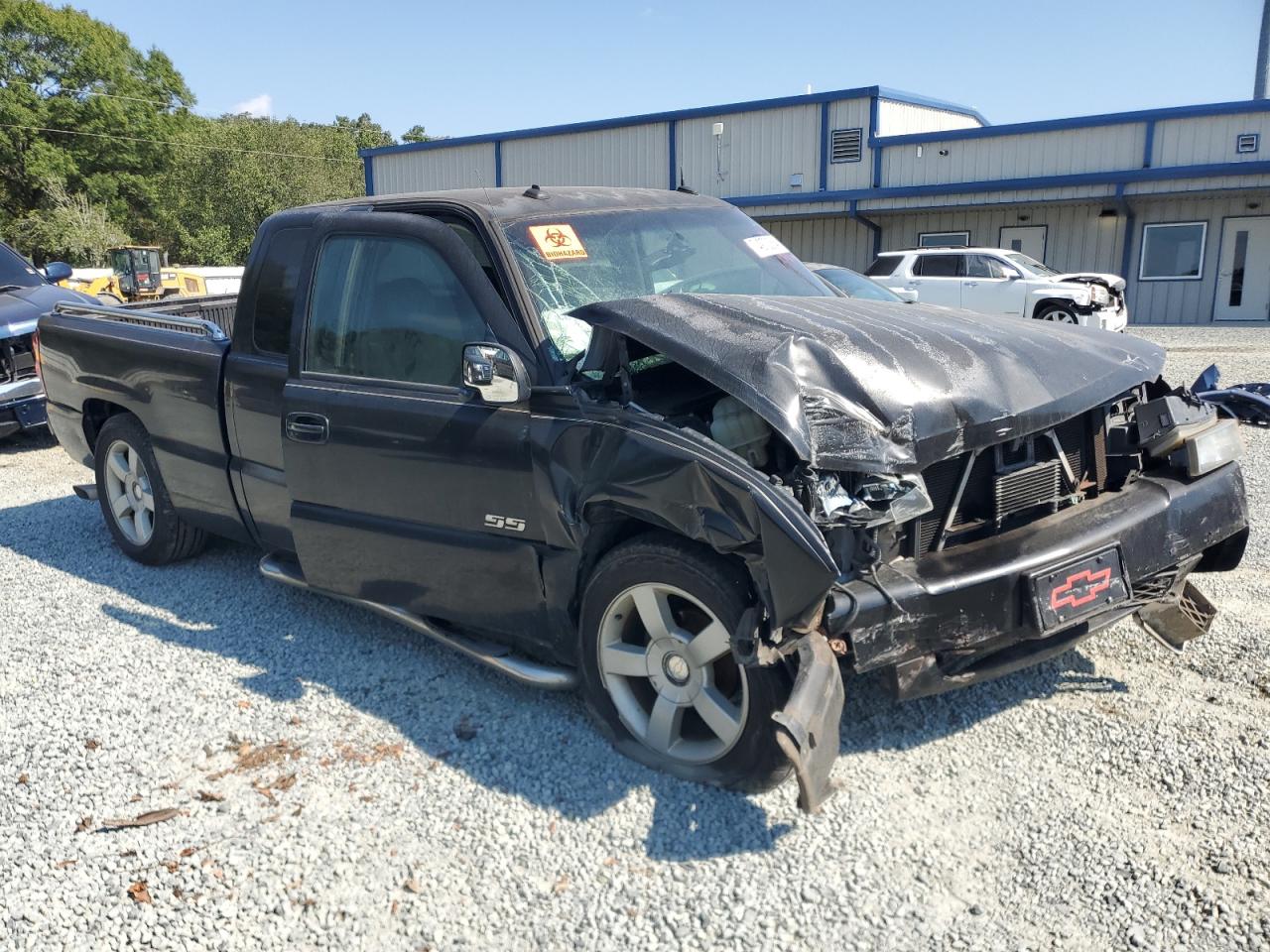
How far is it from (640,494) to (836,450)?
0.62 metres

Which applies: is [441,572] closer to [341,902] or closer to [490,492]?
[490,492]

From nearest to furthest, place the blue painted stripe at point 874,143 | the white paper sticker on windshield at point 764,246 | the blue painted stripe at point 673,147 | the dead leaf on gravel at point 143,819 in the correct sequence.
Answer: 1. the dead leaf on gravel at point 143,819
2. the white paper sticker on windshield at point 764,246
3. the blue painted stripe at point 874,143
4. the blue painted stripe at point 673,147

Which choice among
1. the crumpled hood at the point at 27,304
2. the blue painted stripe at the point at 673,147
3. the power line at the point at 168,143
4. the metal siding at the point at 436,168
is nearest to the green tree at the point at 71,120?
the power line at the point at 168,143

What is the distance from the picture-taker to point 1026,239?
23.7 meters

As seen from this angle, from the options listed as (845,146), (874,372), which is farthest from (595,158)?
(874,372)

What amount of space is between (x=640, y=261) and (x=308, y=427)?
4.97 feet

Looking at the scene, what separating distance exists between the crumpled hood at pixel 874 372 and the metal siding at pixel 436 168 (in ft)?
93.7

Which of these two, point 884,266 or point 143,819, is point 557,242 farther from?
point 884,266

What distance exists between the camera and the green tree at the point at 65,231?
44.6 m

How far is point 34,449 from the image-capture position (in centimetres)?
941

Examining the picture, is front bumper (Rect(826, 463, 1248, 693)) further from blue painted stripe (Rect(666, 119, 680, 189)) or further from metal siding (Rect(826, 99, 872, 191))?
blue painted stripe (Rect(666, 119, 680, 189))

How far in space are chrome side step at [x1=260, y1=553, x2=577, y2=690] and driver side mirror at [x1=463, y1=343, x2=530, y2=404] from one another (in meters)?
0.99

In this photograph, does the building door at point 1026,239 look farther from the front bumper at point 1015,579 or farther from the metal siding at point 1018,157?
the front bumper at point 1015,579

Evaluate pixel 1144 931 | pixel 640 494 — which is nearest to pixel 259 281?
pixel 640 494
